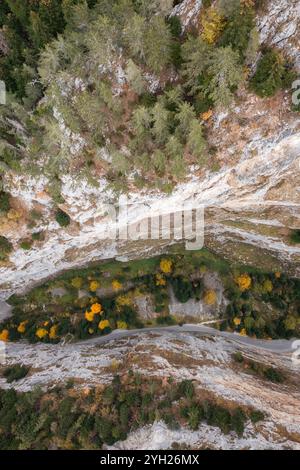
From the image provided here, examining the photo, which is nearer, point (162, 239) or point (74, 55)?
point (74, 55)

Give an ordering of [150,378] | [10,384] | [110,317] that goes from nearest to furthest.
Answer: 1. [150,378]
2. [10,384]
3. [110,317]

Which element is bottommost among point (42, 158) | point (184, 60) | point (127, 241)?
point (127, 241)

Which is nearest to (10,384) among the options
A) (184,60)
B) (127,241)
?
(127,241)

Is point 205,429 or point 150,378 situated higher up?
point 150,378

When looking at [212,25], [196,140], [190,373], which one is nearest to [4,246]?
[196,140]

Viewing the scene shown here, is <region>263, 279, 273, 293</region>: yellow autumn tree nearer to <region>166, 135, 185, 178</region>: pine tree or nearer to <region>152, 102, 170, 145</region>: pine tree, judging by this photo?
<region>166, 135, 185, 178</region>: pine tree

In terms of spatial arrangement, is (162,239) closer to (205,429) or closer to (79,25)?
(205,429)
